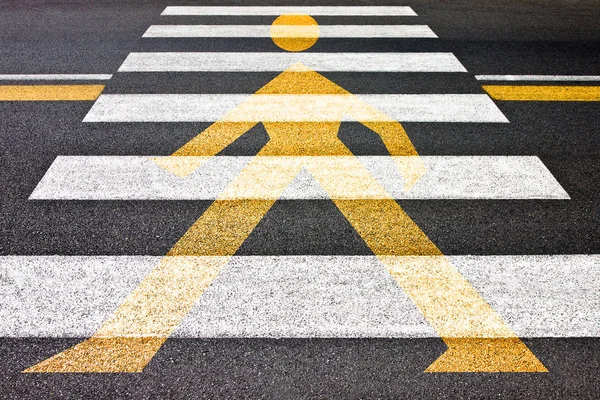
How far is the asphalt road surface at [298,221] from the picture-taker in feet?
8.48

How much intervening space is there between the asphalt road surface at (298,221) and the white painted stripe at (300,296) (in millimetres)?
12

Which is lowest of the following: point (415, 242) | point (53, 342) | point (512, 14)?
point (53, 342)

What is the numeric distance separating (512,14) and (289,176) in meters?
5.41

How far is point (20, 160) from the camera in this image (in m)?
4.18

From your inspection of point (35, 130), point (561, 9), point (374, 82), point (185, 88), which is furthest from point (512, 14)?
point (35, 130)

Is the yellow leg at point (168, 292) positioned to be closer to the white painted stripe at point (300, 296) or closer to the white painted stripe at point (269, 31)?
the white painted stripe at point (300, 296)

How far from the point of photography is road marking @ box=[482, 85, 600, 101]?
17.1 ft

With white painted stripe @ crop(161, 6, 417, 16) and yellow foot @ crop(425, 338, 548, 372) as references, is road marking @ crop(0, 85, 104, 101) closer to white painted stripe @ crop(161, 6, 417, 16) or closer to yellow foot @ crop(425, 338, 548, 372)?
white painted stripe @ crop(161, 6, 417, 16)

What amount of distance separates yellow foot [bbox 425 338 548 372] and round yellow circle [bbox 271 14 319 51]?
15.2 feet

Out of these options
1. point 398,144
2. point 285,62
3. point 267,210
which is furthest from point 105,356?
point 285,62

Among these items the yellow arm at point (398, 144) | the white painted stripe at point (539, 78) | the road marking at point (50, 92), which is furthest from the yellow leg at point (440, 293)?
the road marking at point (50, 92)

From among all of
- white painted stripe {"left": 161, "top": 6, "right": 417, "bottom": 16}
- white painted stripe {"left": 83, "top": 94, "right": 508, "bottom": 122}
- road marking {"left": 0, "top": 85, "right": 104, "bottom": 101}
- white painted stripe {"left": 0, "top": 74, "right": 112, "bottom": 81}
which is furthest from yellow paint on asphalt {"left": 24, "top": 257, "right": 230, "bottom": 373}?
white painted stripe {"left": 161, "top": 6, "right": 417, "bottom": 16}

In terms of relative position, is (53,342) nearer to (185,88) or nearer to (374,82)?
(185,88)

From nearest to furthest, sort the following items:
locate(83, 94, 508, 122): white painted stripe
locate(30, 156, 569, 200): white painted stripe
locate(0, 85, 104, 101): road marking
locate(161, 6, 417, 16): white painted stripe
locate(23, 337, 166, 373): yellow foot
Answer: locate(23, 337, 166, 373): yellow foot → locate(30, 156, 569, 200): white painted stripe → locate(83, 94, 508, 122): white painted stripe → locate(0, 85, 104, 101): road marking → locate(161, 6, 417, 16): white painted stripe
